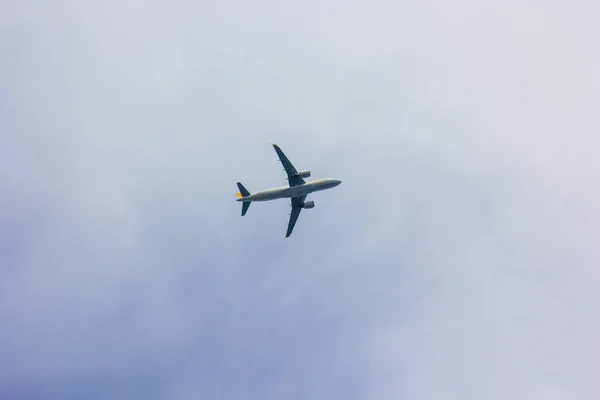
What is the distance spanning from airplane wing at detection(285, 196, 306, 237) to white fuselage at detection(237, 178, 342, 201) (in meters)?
6.55

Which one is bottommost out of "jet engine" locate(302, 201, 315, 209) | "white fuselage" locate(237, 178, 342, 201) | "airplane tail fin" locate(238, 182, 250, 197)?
"white fuselage" locate(237, 178, 342, 201)

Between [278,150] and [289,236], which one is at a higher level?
[278,150]

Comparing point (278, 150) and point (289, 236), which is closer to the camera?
point (278, 150)

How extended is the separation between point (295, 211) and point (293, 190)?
477 inches

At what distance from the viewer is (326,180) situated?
122 metres

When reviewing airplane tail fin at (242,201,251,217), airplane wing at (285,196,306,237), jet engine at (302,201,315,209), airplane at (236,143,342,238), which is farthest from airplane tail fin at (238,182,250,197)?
jet engine at (302,201,315,209)

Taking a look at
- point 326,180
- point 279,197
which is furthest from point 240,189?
point 326,180

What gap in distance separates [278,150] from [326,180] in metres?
14.7

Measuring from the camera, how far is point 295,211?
13175 cm

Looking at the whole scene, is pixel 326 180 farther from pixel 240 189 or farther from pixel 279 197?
pixel 240 189

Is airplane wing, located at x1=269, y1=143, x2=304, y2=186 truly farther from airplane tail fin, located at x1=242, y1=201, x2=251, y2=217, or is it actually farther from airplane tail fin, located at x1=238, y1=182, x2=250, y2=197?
airplane tail fin, located at x1=242, y1=201, x2=251, y2=217

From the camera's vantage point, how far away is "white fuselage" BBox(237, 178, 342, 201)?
11812cm

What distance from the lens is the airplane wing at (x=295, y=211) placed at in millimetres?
131000

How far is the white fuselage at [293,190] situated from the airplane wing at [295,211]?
6.55 metres
